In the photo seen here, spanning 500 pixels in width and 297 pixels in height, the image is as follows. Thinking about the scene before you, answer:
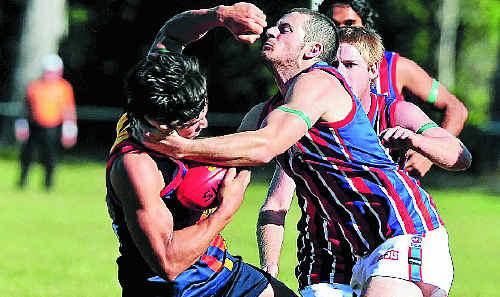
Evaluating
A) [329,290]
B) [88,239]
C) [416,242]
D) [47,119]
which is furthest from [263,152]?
[47,119]

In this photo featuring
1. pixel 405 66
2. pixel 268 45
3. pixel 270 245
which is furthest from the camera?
pixel 405 66

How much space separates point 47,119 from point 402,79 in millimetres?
12280

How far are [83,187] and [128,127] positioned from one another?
13.6m

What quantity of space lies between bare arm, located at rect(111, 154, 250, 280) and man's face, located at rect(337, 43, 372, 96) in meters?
0.92

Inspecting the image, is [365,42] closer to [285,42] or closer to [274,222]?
[285,42]

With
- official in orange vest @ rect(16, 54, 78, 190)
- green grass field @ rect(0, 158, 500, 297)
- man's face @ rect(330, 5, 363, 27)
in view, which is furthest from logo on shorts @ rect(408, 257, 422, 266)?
official in orange vest @ rect(16, 54, 78, 190)

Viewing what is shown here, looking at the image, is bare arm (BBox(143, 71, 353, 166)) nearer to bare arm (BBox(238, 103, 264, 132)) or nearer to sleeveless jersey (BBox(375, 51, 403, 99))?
bare arm (BBox(238, 103, 264, 132))

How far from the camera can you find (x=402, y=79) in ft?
20.7

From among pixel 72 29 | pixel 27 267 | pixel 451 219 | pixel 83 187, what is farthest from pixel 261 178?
pixel 72 29

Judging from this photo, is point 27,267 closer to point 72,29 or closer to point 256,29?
point 256,29

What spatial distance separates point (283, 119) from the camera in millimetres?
4410

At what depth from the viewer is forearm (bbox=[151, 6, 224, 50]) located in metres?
4.98

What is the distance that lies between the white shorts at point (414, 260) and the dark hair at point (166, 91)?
99 centimetres

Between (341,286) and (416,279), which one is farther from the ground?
(416,279)
